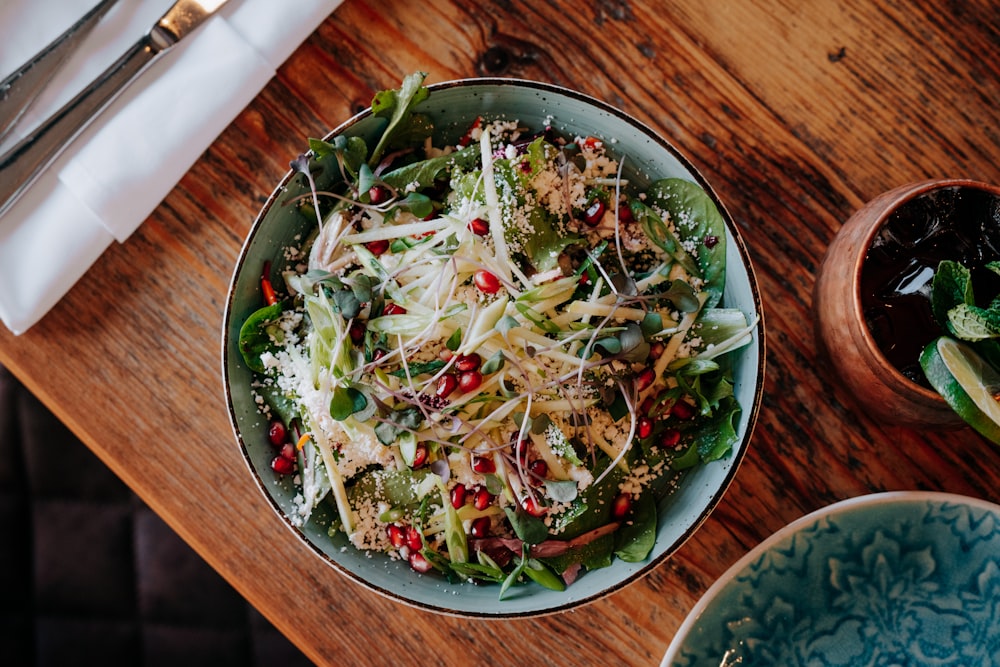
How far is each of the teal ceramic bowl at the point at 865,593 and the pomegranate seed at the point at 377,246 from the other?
0.83m

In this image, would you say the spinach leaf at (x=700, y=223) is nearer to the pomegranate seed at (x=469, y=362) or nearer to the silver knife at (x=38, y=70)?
the pomegranate seed at (x=469, y=362)

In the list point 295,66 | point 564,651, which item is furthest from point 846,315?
point 295,66

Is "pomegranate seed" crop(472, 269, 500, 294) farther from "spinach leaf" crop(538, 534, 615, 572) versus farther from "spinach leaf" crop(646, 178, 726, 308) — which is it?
"spinach leaf" crop(538, 534, 615, 572)

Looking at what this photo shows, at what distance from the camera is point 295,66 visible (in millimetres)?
1543

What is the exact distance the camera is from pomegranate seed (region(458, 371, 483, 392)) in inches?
50.8

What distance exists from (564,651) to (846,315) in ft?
2.72

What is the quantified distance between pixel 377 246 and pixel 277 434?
39 centimetres

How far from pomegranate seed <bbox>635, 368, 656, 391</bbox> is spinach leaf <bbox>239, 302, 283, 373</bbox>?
25.1 inches

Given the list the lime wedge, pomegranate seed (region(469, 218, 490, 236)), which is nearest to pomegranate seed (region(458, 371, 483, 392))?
pomegranate seed (region(469, 218, 490, 236))

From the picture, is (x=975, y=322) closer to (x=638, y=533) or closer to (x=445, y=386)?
(x=638, y=533)

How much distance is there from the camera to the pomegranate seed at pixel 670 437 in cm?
138

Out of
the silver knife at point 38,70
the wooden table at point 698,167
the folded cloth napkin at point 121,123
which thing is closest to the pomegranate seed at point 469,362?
the wooden table at point 698,167

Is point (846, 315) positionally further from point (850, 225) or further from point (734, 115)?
point (734, 115)

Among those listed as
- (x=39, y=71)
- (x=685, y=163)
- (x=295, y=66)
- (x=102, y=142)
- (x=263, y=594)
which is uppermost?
(x=39, y=71)
